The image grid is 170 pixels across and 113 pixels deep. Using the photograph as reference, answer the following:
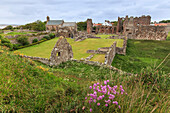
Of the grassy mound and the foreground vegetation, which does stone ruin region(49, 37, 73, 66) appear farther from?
the grassy mound

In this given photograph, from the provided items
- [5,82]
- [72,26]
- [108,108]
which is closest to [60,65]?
[5,82]

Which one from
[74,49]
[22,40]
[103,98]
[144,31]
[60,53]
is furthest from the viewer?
[144,31]

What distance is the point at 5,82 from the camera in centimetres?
446

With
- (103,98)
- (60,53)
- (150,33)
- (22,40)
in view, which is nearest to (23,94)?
(103,98)

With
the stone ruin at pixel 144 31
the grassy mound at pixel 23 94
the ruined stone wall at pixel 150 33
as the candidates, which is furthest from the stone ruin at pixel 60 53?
the ruined stone wall at pixel 150 33

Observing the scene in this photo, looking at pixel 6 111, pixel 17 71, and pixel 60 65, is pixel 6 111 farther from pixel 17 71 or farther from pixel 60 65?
pixel 60 65

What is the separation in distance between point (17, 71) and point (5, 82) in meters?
1.26

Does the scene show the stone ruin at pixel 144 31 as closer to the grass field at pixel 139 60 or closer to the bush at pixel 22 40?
the grass field at pixel 139 60

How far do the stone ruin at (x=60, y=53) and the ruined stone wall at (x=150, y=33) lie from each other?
40.6 meters

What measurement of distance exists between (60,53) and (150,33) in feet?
145

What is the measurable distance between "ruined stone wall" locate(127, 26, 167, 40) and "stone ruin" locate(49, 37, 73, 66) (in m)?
40.6

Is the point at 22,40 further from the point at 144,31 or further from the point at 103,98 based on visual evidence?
→ the point at 144,31

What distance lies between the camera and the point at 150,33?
44406 mm

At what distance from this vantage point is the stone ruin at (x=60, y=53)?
12.7m
